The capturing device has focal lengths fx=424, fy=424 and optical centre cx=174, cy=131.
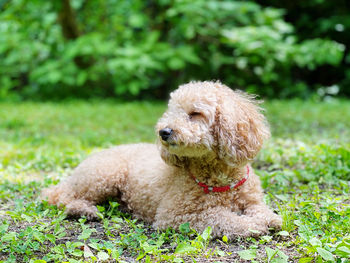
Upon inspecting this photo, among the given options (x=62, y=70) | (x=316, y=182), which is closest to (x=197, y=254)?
(x=316, y=182)

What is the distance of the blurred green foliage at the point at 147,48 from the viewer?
30.3 ft

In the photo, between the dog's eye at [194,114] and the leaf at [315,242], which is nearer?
the leaf at [315,242]

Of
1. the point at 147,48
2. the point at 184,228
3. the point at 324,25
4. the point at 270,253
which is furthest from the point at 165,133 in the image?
the point at 324,25

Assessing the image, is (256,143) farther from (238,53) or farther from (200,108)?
(238,53)

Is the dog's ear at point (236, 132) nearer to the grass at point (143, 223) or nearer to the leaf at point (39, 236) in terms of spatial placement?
the grass at point (143, 223)

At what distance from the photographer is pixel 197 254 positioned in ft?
8.68

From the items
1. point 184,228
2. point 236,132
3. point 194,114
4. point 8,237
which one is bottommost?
point 184,228

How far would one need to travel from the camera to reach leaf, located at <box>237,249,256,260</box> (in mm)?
2521

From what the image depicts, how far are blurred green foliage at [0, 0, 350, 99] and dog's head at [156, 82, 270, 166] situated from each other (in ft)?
20.2

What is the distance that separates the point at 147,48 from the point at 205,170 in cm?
665

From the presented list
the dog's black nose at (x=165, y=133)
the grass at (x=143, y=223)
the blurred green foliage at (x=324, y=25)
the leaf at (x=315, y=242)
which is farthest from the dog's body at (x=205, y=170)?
the blurred green foliage at (x=324, y=25)

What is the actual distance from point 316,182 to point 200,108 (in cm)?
165

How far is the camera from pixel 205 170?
314 centimetres

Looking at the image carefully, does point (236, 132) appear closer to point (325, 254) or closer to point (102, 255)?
point (325, 254)
